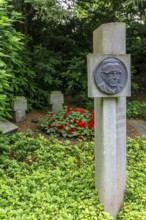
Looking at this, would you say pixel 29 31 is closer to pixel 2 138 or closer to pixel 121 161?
pixel 2 138

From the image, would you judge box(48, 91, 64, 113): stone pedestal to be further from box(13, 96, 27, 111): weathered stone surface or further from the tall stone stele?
the tall stone stele

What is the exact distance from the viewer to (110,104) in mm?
2598

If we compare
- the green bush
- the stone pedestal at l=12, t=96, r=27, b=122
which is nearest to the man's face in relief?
the stone pedestal at l=12, t=96, r=27, b=122

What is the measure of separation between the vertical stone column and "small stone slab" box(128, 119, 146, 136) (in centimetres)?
294

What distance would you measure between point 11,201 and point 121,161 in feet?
4.13

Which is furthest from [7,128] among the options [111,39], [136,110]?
[136,110]

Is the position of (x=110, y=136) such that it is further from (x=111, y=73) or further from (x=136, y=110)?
(x=136, y=110)

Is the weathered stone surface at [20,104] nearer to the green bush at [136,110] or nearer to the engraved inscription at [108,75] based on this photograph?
the green bush at [136,110]

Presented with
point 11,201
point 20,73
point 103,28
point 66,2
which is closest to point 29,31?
point 66,2

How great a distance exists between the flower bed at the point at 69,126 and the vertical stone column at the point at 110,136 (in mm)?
2131

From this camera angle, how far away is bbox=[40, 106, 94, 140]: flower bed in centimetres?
501

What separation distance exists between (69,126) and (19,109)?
4.37ft

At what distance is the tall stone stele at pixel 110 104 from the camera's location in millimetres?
2510

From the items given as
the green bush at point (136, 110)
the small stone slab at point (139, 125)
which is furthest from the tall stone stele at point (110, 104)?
the green bush at point (136, 110)
